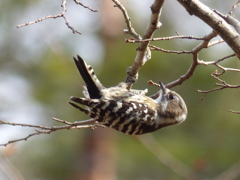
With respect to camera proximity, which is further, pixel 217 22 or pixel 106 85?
pixel 106 85

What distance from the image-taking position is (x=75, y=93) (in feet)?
47.1

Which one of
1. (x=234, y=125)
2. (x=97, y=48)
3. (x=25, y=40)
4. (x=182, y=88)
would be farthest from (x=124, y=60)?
(x=234, y=125)

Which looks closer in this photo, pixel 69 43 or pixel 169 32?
pixel 69 43

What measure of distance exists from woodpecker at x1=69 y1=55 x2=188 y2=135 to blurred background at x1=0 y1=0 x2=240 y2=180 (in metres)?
7.95

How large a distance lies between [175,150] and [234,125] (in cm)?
232

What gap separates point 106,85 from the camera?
13906mm

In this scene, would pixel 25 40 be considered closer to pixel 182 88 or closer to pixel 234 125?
pixel 182 88

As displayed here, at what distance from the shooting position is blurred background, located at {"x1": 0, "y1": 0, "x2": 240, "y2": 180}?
13.8 m

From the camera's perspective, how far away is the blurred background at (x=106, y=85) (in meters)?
13.8

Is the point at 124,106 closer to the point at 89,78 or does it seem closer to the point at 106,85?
the point at 89,78

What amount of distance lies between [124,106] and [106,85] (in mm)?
8860

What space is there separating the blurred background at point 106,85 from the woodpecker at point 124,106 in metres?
7.95

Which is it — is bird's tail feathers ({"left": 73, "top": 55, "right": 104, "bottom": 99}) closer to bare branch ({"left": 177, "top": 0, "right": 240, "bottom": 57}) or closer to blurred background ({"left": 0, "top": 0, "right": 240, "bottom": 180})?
bare branch ({"left": 177, "top": 0, "right": 240, "bottom": 57})

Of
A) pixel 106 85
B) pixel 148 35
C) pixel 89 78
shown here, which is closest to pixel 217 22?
pixel 148 35
